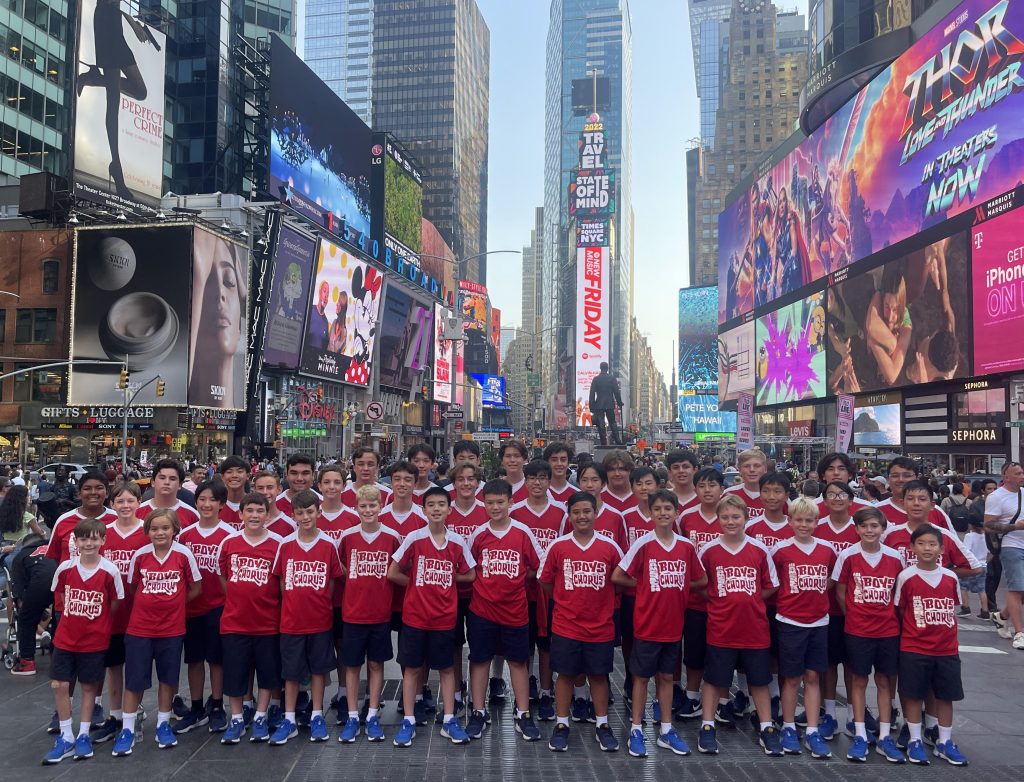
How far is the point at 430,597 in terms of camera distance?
6328 millimetres

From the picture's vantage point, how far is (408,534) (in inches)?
258

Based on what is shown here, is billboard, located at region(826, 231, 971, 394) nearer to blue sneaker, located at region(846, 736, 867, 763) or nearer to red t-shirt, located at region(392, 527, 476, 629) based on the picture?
blue sneaker, located at region(846, 736, 867, 763)

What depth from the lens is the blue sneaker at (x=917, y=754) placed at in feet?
19.1

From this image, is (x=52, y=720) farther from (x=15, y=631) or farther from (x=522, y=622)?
(x=522, y=622)

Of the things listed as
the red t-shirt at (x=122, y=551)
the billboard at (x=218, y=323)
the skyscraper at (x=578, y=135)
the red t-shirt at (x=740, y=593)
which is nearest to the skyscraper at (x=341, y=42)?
the skyscraper at (x=578, y=135)

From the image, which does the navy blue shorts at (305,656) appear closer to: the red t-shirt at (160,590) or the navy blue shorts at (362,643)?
the navy blue shorts at (362,643)

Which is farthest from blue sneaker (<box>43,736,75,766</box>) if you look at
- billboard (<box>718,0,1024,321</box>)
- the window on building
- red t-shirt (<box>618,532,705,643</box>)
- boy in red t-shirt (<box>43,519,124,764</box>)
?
the window on building

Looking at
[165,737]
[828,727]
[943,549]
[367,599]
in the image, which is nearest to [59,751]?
[165,737]

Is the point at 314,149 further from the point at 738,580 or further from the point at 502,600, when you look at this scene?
the point at 738,580

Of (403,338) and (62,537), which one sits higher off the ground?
(403,338)

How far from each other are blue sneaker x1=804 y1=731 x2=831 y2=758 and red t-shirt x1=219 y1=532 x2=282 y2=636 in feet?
13.6

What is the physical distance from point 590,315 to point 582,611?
97.9 metres

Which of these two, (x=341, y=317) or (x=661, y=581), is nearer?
(x=661, y=581)

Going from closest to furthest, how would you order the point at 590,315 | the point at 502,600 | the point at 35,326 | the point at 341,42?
the point at 502,600 < the point at 35,326 < the point at 590,315 < the point at 341,42
